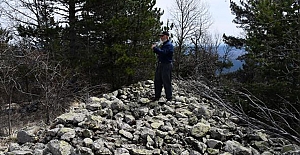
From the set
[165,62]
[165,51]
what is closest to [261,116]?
[165,62]

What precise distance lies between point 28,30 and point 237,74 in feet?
45.2

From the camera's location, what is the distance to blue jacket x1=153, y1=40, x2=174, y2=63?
A: 658 centimetres

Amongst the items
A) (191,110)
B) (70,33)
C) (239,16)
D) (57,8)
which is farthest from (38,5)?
(239,16)

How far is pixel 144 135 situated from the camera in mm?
5027

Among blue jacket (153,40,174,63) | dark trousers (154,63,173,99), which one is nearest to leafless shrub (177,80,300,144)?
dark trousers (154,63,173,99)

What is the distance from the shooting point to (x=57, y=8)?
12430 millimetres

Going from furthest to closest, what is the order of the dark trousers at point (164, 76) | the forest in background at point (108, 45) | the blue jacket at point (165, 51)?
the forest in background at point (108, 45) < the dark trousers at point (164, 76) < the blue jacket at point (165, 51)

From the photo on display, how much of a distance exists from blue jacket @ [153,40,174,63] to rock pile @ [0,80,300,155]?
1.14 meters

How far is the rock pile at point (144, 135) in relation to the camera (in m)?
4.59

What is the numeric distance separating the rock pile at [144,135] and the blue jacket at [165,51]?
1.14 metres

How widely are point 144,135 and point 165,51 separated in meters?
2.30

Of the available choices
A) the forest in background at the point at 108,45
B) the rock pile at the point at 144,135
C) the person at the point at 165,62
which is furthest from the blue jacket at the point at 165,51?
the forest in background at the point at 108,45

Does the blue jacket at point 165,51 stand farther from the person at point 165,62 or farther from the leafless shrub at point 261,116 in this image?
the leafless shrub at point 261,116

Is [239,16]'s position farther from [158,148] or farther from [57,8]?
[158,148]
